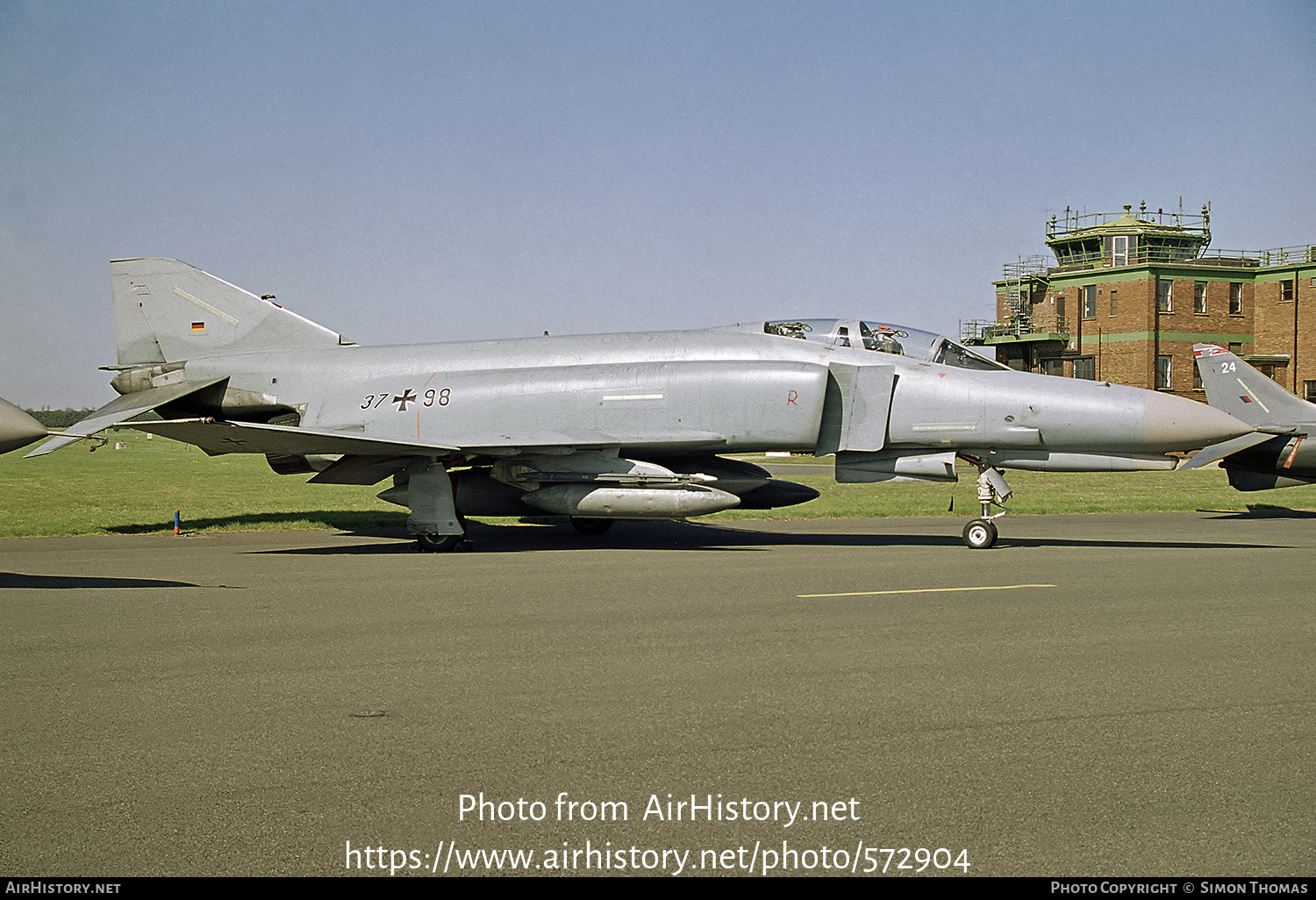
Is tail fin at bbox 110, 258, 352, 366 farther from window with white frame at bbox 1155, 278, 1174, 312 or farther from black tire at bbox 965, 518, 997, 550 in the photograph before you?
window with white frame at bbox 1155, 278, 1174, 312

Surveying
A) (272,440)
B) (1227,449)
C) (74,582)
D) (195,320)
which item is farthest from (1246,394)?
(74,582)

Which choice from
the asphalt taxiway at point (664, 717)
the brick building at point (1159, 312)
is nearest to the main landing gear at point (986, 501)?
the asphalt taxiway at point (664, 717)

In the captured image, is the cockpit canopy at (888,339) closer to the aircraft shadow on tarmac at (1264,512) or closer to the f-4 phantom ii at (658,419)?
the f-4 phantom ii at (658,419)

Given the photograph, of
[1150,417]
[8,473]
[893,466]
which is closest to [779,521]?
[893,466]

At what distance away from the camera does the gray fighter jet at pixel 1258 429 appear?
19547mm

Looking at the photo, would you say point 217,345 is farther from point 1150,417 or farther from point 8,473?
point 8,473

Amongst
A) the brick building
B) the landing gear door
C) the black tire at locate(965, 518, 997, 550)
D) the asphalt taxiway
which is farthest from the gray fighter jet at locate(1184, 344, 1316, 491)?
the brick building

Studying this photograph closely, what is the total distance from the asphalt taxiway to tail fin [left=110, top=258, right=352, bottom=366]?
668cm

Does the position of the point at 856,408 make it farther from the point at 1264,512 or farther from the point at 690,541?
the point at 1264,512

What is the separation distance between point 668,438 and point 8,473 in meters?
29.3

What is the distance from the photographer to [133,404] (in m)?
15.6

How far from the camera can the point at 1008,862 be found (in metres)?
3.75

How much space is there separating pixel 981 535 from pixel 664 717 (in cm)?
927
